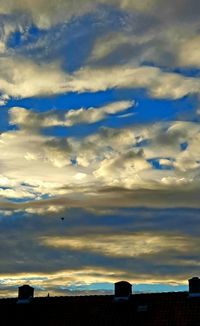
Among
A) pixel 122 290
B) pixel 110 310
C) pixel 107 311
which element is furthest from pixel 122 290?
pixel 107 311

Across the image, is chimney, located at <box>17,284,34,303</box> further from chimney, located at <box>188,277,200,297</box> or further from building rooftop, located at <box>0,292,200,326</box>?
chimney, located at <box>188,277,200,297</box>

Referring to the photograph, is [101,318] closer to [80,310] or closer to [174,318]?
[80,310]

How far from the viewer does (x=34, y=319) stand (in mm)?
50094

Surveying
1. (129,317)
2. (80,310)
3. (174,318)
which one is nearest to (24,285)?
(80,310)

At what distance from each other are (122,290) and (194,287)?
221 inches

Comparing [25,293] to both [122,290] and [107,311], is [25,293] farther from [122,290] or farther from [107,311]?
[122,290]

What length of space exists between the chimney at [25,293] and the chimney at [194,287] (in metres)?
13.2

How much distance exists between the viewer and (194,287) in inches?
1861

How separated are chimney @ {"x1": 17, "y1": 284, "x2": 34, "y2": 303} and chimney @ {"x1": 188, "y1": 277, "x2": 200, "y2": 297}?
13.2 meters

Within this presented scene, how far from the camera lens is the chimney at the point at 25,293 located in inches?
2089

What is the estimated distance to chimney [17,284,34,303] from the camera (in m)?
53.1

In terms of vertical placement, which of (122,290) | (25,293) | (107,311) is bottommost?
(107,311)

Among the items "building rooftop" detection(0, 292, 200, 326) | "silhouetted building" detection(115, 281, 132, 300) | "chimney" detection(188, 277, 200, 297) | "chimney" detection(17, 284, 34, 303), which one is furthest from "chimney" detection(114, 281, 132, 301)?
"chimney" detection(17, 284, 34, 303)

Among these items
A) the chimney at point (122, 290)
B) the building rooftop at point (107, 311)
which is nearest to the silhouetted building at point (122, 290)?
the chimney at point (122, 290)
